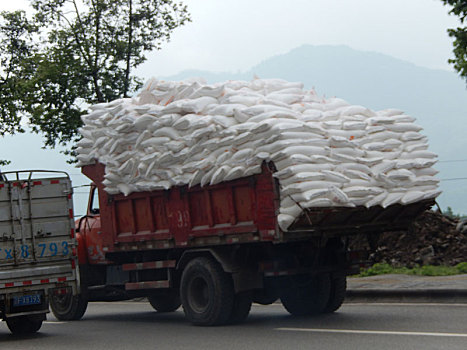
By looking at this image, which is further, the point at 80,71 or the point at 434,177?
the point at 80,71

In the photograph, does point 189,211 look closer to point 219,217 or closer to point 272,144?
point 219,217

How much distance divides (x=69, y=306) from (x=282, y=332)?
5.42 meters

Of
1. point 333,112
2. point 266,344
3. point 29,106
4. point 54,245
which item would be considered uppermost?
point 29,106

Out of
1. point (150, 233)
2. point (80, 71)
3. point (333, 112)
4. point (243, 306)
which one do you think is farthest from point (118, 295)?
point (80, 71)

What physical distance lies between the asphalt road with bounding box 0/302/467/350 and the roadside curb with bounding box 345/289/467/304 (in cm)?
51

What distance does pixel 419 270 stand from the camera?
663 inches

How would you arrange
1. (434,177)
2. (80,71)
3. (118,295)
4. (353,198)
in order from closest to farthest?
(353,198), (434,177), (118,295), (80,71)

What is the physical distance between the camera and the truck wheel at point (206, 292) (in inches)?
453

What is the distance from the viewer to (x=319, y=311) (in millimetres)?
12531

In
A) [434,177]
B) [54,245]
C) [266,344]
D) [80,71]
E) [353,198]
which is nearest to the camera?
[266,344]

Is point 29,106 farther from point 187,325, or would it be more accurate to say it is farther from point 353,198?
point 353,198

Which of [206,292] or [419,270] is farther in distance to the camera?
[419,270]

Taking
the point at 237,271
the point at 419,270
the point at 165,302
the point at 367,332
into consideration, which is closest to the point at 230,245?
the point at 237,271

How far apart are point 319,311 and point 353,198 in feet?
9.01
